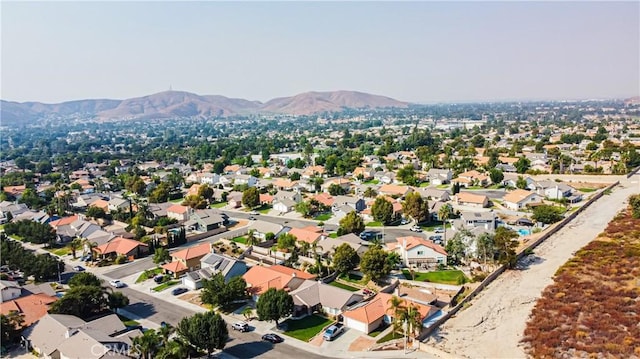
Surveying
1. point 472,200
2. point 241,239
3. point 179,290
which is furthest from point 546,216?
point 179,290

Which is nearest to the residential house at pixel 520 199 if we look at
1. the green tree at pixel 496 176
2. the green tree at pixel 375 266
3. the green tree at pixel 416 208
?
the green tree at pixel 496 176

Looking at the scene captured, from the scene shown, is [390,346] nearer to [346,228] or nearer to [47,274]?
[346,228]

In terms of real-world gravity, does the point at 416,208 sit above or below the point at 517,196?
above

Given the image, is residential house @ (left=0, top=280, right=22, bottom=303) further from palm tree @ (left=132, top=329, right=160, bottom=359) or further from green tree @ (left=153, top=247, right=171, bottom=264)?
palm tree @ (left=132, top=329, right=160, bottom=359)

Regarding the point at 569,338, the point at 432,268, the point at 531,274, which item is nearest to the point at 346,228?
the point at 432,268

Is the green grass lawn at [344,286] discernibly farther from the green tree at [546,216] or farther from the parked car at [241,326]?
the green tree at [546,216]

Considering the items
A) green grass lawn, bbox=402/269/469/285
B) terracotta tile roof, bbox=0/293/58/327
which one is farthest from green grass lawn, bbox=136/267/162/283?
green grass lawn, bbox=402/269/469/285

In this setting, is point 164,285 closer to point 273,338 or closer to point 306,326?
point 273,338
